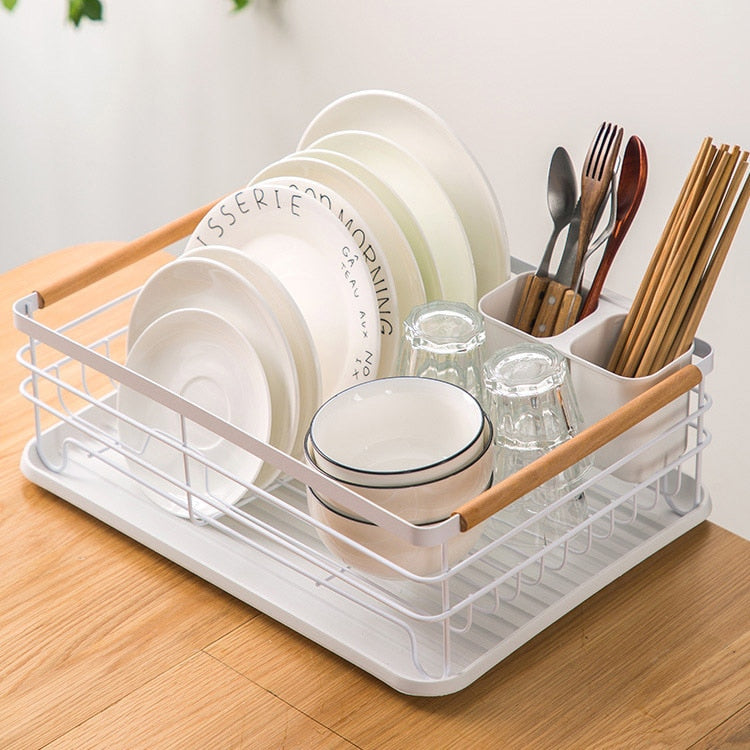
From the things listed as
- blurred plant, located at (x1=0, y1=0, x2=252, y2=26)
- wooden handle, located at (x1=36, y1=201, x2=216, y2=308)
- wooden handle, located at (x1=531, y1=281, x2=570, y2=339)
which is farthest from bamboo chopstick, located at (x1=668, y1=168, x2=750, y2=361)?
blurred plant, located at (x1=0, y1=0, x2=252, y2=26)

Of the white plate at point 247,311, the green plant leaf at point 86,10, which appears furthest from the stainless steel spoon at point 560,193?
the green plant leaf at point 86,10

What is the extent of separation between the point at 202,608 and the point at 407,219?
394mm

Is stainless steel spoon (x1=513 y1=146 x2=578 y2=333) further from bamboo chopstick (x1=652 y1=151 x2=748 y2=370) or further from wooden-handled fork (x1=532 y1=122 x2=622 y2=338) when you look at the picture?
bamboo chopstick (x1=652 y1=151 x2=748 y2=370)

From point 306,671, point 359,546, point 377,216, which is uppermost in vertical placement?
point 377,216

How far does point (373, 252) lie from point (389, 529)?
33 cm

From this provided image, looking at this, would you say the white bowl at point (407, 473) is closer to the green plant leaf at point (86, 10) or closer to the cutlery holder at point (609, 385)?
the cutlery holder at point (609, 385)

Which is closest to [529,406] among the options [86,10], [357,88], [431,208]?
[431,208]

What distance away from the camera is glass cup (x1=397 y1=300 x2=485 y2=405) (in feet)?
3.21

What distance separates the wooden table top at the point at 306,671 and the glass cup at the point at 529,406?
113mm

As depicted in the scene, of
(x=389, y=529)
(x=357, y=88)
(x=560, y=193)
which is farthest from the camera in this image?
(x=357, y=88)

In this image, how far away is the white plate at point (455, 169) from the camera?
3.70ft

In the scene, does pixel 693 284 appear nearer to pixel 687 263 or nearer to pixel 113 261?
pixel 687 263

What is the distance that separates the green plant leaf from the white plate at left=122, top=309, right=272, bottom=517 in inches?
43.9

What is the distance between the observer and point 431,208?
114 cm
